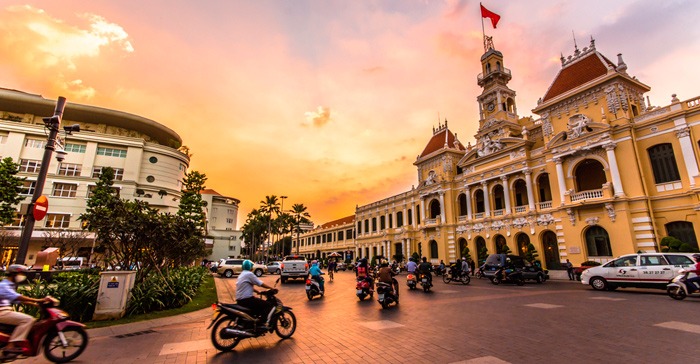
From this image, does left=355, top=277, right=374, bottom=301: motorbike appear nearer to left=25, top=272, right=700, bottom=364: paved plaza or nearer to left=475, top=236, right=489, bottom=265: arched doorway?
left=25, top=272, right=700, bottom=364: paved plaza

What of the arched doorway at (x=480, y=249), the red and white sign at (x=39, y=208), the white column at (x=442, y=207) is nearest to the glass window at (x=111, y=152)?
the red and white sign at (x=39, y=208)

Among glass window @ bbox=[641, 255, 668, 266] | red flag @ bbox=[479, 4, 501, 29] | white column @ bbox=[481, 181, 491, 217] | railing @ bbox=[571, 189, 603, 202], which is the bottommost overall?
glass window @ bbox=[641, 255, 668, 266]

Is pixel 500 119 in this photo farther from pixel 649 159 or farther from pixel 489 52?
pixel 649 159

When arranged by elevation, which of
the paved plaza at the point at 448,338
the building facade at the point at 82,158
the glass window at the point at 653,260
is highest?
the building facade at the point at 82,158

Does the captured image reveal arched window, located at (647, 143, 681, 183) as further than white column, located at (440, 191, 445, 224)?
No

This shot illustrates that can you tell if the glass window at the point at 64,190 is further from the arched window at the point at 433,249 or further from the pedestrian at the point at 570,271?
the pedestrian at the point at 570,271

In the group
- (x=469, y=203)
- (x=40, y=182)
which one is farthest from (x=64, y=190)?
(x=469, y=203)

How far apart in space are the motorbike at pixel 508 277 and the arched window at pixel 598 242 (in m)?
7.98

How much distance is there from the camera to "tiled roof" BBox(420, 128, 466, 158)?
40.4 metres

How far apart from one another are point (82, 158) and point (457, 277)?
4793 cm

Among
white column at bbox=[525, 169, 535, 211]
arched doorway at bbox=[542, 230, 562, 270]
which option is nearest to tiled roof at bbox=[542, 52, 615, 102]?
white column at bbox=[525, 169, 535, 211]

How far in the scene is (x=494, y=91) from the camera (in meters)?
34.7

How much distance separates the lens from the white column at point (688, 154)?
18.9m

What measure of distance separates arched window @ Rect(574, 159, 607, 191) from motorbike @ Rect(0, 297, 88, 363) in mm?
30279
